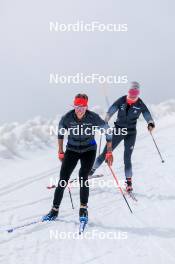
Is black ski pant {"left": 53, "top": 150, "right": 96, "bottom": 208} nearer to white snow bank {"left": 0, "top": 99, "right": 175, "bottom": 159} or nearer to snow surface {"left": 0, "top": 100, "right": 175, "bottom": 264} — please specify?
snow surface {"left": 0, "top": 100, "right": 175, "bottom": 264}

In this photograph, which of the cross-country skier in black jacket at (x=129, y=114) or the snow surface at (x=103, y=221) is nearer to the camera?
the snow surface at (x=103, y=221)

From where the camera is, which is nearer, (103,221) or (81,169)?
(81,169)

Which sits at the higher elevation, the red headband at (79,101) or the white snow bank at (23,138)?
the white snow bank at (23,138)

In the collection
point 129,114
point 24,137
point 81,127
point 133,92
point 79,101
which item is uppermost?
point 24,137

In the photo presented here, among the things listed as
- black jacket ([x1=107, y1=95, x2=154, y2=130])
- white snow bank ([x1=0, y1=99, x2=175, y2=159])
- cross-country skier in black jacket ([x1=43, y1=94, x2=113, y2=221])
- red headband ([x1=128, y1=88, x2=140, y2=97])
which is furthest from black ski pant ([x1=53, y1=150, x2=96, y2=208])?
white snow bank ([x1=0, y1=99, x2=175, y2=159])

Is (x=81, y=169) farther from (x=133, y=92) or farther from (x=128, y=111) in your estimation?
(x=133, y=92)

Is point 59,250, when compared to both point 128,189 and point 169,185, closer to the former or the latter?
point 128,189

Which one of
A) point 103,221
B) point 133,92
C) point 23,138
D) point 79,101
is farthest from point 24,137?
point 79,101

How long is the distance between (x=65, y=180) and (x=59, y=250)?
1584 mm

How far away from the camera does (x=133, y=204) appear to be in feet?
35.8

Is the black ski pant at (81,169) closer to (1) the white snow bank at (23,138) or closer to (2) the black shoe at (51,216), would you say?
(2) the black shoe at (51,216)

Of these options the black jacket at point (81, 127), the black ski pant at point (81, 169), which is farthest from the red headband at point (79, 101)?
the black ski pant at point (81, 169)

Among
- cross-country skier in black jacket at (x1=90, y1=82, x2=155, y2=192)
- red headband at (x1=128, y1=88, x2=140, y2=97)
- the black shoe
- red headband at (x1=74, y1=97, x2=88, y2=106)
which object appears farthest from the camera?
cross-country skier in black jacket at (x1=90, y1=82, x2=155, y2=192)

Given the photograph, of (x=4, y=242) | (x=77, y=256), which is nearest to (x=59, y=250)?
(x=77, y=256)
